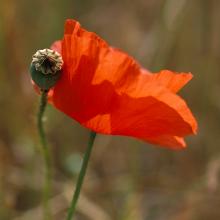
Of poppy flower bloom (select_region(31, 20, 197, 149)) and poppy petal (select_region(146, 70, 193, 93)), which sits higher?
poppy petal (select_region(146, 70, 193, 93))

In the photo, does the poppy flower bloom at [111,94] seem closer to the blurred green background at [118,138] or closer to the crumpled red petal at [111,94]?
the crumpled red petal at [111,94]

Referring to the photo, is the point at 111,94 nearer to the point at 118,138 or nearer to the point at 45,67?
the point at 45,67

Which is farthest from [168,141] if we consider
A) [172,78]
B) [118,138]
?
[118,138]

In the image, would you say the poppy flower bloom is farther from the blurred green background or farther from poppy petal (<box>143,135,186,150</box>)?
the blurred green background

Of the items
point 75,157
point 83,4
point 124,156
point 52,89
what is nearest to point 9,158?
point 75,157

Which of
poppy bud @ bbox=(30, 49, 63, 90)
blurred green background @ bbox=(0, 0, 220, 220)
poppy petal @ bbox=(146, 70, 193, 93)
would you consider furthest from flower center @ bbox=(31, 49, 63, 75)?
blurred green background @ bbox=(0, 0, 220, 220)
